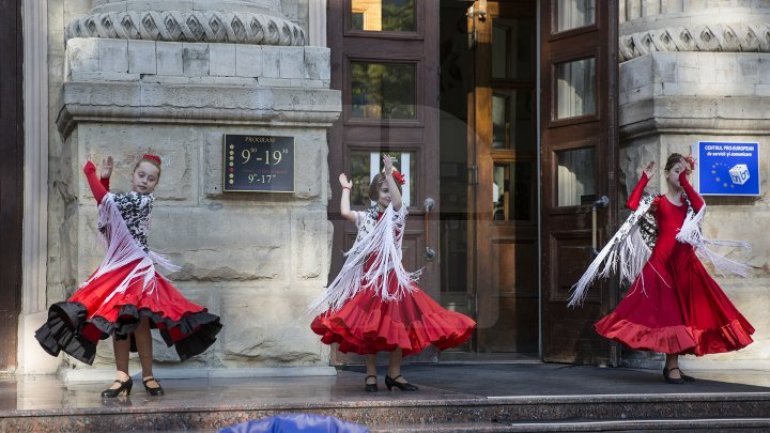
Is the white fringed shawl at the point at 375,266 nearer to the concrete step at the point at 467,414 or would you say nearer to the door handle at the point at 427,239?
the concrete step at the point at 467,414

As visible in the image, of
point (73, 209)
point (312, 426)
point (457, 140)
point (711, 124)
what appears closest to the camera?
point (312, 426)

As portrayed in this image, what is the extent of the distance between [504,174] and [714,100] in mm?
3007

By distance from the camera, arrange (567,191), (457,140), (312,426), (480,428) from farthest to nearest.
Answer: (457,140), (567,191), (480,428), (312,426)

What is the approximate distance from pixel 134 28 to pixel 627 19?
451 cm

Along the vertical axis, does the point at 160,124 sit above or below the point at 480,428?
above

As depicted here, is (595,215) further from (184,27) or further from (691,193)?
(184,27)

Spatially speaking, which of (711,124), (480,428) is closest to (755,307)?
A: (711,124)

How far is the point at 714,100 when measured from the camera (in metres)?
11.3

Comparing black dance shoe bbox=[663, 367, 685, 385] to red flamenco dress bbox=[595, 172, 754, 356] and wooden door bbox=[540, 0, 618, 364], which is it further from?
wooden door bbox=[540, 0, 618, 364]

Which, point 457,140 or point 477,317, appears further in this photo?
point 457,140

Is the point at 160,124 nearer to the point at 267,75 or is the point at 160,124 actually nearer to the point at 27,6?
the point at 267,75

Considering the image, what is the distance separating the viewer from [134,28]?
1026 centimetres

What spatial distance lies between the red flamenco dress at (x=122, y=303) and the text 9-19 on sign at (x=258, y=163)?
1.49 m

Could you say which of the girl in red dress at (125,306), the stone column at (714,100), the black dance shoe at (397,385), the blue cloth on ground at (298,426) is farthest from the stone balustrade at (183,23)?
Result: the blue cloth on ground at (298,426)
